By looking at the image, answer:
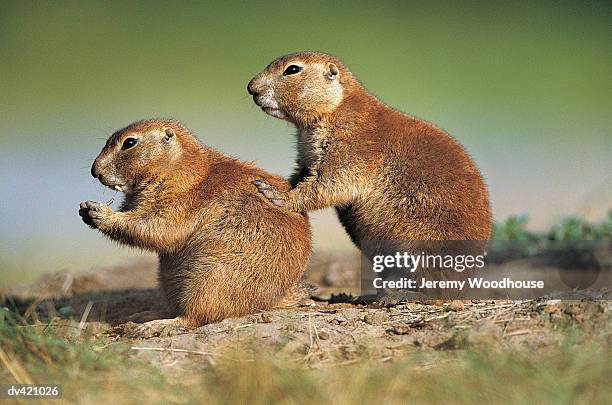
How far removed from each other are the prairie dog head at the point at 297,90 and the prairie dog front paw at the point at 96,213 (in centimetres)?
161

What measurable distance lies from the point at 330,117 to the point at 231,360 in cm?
286

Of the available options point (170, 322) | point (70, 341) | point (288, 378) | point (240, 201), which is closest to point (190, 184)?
point (240, 201)

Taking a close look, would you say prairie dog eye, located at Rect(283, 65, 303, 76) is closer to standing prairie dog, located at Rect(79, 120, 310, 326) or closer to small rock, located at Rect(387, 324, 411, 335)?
standing prairie dog, located at Rect(79, 120, 310, 326)

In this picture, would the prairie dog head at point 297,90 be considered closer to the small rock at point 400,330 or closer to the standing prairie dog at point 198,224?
the standing prairie dog at point 198,224

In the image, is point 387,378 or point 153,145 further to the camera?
point 153,145

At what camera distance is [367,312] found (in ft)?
21.4

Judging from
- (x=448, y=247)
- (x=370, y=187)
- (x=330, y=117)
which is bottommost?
(x=448, y=247)

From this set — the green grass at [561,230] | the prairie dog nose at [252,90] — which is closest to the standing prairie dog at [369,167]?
the prairie dog nose at [252,90]

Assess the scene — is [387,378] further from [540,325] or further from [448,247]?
[448,247]

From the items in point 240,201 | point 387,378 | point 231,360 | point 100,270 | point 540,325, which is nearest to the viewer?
point 387,378

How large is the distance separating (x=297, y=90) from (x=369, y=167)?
951 millimetres

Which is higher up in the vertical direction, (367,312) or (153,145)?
(153,145)

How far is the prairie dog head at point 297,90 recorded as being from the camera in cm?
722

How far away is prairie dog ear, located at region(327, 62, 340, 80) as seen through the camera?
738cm
